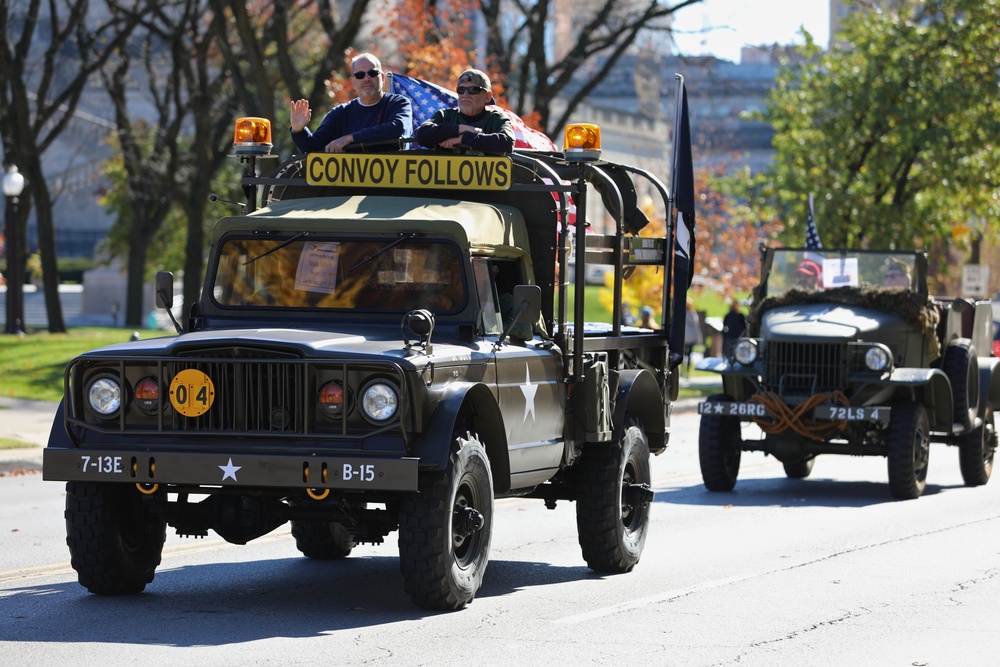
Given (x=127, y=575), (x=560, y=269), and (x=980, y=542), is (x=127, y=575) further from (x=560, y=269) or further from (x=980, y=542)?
(x=980, y=542)

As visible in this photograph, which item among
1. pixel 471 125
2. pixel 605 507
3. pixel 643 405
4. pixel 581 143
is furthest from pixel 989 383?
pixel 581 143

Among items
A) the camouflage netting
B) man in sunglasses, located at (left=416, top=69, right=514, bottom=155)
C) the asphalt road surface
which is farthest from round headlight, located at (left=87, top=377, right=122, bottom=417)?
the camouflage netting

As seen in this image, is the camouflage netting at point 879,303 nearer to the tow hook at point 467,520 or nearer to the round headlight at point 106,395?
the tow hook at point 467,520

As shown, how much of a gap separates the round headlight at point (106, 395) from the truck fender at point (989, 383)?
11004mm

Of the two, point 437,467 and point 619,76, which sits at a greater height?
point 619,76

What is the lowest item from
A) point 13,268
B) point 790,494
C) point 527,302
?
point 790,494

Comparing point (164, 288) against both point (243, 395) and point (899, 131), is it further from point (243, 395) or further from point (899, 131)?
point (899, 131)

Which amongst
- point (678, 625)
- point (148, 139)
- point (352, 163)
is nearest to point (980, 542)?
point (678, 625)

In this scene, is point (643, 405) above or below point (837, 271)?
below

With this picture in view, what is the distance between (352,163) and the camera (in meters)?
10.0

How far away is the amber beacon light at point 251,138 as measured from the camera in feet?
34.2

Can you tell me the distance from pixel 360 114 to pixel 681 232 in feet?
8.28

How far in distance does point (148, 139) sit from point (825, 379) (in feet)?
108

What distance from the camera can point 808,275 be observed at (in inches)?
676
